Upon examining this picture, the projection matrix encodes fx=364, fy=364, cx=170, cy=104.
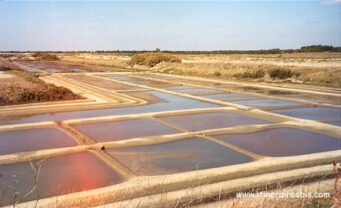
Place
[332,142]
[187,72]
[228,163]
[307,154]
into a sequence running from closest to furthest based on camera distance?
[228,163]
[307,154]
[332,142]
[187,72]

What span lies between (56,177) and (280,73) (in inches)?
940

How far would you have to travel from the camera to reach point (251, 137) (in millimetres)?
9680

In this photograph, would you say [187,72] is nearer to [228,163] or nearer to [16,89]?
[16,89]

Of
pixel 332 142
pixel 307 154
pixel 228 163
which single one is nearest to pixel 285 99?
pixel 332 142

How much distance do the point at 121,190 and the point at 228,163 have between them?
2.50m

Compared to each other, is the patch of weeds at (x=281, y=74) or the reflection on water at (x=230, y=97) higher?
the patch of weeds at (x=281, y=74)

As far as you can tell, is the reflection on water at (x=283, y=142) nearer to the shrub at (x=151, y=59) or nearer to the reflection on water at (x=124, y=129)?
the reflection on water at (x=124, y=129)

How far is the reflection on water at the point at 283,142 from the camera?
843 centimetres

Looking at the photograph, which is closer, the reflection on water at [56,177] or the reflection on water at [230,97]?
the reflection on water at [56,177]

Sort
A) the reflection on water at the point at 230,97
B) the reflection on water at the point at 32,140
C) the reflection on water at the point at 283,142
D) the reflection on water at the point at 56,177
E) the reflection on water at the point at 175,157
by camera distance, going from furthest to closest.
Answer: the reflection on water at the point at 230,97, the reflection on water at the point at 32,140, the reflection on water at the point at 283,142, the reflection on water at the point at 175,157, the reflection on water at the point at 56,177

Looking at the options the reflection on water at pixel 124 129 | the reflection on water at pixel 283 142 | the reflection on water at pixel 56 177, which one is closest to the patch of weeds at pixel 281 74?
the reflection on water at pixel 283 142

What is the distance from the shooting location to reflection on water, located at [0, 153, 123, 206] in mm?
5898

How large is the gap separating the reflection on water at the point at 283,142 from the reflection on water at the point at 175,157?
28.7 inches

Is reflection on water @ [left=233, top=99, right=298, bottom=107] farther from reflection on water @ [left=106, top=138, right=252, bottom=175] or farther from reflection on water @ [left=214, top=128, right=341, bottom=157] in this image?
reflection on water @ [left=106, top=138, right=252, bottom=175]
